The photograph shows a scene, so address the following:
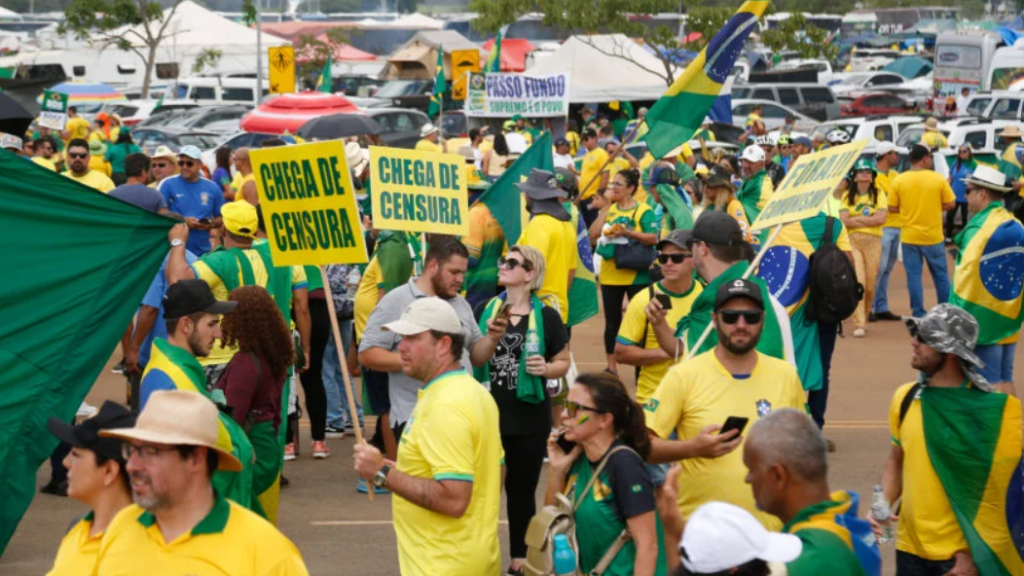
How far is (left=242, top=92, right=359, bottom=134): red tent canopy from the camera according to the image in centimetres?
2661

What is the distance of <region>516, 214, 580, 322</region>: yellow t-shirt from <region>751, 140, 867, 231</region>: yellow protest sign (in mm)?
3178

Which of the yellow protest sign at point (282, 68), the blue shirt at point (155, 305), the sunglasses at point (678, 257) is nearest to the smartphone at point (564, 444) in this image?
the sunglasses at point (678, 257)

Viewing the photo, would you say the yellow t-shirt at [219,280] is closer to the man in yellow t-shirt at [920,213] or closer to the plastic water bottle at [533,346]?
the plastic water bottle at [533,346]

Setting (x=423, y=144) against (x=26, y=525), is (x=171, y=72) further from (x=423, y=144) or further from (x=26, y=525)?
(x=26, y=525)

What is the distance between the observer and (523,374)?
7.91m

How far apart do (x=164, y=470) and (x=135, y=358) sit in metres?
6.31

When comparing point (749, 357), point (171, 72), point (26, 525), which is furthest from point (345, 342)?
point (171, 72)

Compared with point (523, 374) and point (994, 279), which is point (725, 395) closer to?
point (523, 374)

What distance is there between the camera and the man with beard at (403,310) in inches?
316

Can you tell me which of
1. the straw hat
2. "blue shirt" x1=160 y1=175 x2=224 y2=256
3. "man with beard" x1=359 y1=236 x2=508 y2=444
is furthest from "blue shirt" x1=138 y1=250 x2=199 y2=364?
the straw hat

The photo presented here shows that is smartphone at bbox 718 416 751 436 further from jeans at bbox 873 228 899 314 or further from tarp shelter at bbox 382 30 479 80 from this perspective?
tarp shelter at bbox 382 30 479 80

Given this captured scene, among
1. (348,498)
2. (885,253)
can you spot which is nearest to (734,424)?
(348,498)

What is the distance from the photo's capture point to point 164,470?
4.21 m

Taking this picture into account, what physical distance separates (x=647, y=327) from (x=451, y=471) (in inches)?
110
